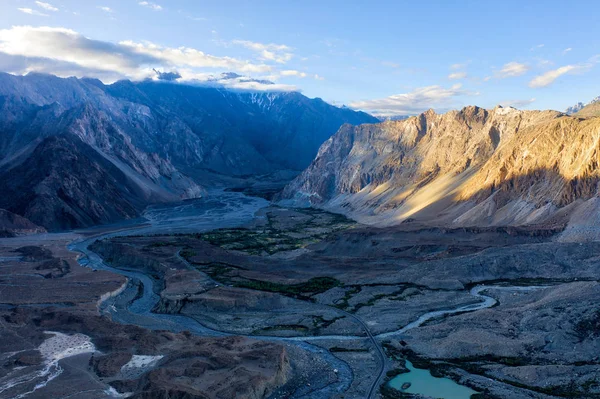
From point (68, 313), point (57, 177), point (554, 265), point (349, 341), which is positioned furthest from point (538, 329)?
point (57, 177)

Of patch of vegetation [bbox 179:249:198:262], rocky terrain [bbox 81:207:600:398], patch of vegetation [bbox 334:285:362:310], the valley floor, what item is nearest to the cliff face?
rocky terrain [bbox 81:207:600:398]

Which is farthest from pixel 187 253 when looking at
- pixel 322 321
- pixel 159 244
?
pixel 322 321

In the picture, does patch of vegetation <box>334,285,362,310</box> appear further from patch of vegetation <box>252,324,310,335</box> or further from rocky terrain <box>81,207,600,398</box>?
patch of vegetation <box>252,324,310,335</box>

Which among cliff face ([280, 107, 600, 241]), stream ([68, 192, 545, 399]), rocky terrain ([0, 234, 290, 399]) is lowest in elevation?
stream ([68, 192, 545, 399])

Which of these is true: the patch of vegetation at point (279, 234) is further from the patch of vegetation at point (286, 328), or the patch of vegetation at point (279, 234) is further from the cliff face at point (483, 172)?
the patch of vegetation at point (286, 328)

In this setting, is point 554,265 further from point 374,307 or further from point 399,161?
point 399,161

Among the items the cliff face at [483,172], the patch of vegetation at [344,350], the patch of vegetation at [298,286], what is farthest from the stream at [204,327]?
the cliff face at [483,172]

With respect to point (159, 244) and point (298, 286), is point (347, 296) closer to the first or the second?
point (298, 286)
